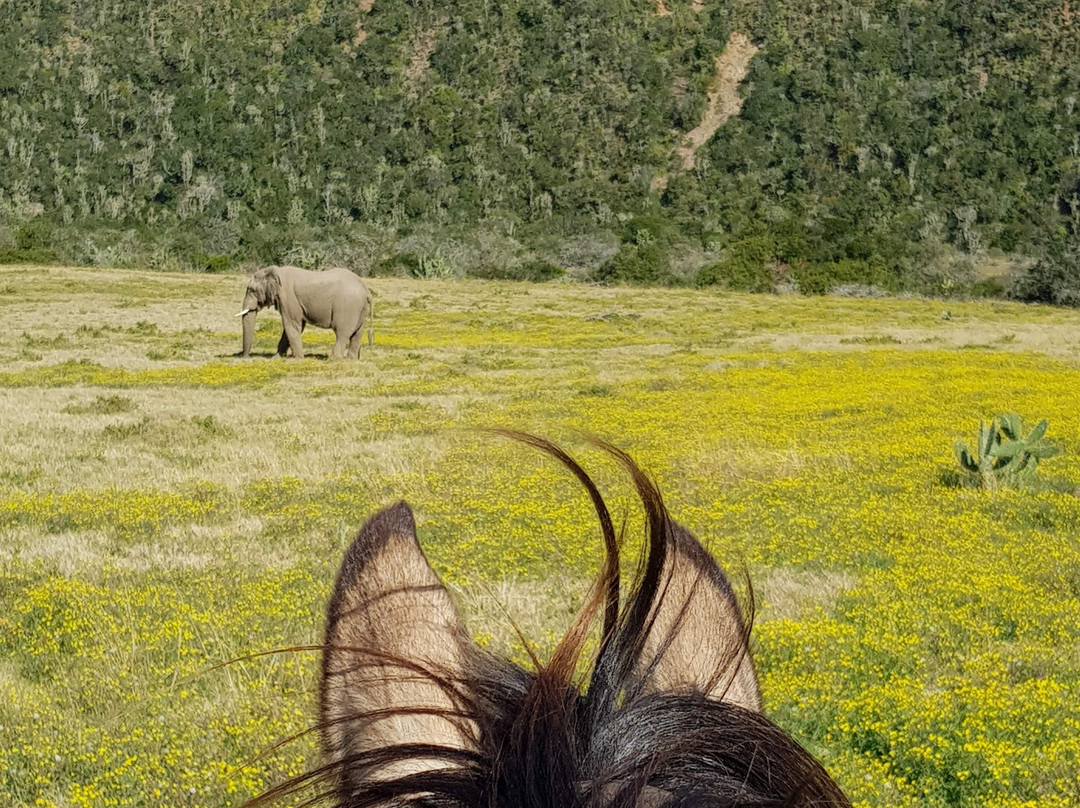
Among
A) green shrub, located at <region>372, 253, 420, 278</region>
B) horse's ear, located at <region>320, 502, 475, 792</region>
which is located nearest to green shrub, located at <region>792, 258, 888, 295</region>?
green shrub, located at <region>372, 253, 420, 278</region>

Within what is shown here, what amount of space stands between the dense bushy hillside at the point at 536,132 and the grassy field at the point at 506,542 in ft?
151

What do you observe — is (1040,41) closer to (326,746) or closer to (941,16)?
(941,16)

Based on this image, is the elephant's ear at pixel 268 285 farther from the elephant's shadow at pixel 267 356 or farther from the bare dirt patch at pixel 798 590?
the bare dirt patch at pixel 798 590

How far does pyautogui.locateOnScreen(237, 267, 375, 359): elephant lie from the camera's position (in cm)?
2236

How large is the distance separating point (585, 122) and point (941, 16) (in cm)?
4456

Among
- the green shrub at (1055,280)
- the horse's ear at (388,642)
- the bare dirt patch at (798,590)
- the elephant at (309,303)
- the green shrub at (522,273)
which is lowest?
the green shrub at (522,273)

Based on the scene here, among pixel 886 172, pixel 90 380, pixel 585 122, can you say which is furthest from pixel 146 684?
pixel 585 122

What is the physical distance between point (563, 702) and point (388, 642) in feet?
1.36

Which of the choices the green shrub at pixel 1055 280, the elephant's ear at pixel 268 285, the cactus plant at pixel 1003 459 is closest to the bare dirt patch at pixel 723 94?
the green shrub at pixel 1055 280

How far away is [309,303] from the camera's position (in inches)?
885

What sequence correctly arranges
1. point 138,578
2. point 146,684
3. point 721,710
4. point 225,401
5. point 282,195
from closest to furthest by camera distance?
point 721,710
point 146,684
point 138,578
point 225,401
point 282,195

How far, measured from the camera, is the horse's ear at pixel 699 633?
1.38 meters

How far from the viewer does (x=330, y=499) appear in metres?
9.14

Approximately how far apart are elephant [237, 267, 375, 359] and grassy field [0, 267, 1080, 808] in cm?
194
